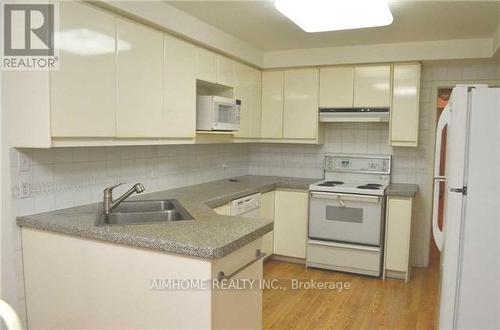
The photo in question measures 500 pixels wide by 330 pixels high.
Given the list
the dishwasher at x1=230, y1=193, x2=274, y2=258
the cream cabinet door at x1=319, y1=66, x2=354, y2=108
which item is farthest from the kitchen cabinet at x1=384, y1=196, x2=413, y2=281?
the dishwasher at x1=230, y1=193, x2=274, y2=258

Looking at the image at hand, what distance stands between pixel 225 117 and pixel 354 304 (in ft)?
6.13

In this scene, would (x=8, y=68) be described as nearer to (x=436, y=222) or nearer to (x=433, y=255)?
(x=436, y=222)

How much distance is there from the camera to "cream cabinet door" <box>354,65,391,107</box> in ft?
12.6

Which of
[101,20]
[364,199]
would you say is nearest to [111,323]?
Result: [101,20]

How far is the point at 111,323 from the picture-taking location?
1.94 m

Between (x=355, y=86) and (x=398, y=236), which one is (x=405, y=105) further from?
(x=398, y=236)

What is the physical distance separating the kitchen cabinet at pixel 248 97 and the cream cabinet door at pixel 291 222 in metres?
A: 0.72

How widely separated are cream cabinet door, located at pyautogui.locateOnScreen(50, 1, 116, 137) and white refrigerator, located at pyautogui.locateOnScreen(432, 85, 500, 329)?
1.88 meters

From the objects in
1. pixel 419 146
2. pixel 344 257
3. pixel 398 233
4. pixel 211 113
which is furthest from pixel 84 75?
pixel 419 146

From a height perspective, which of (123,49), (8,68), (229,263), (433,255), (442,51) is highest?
(442,51)

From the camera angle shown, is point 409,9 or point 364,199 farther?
point 364,199

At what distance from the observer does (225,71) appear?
139 inches

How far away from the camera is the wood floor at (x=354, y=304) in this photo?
291 cm

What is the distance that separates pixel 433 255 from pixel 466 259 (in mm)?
2715
